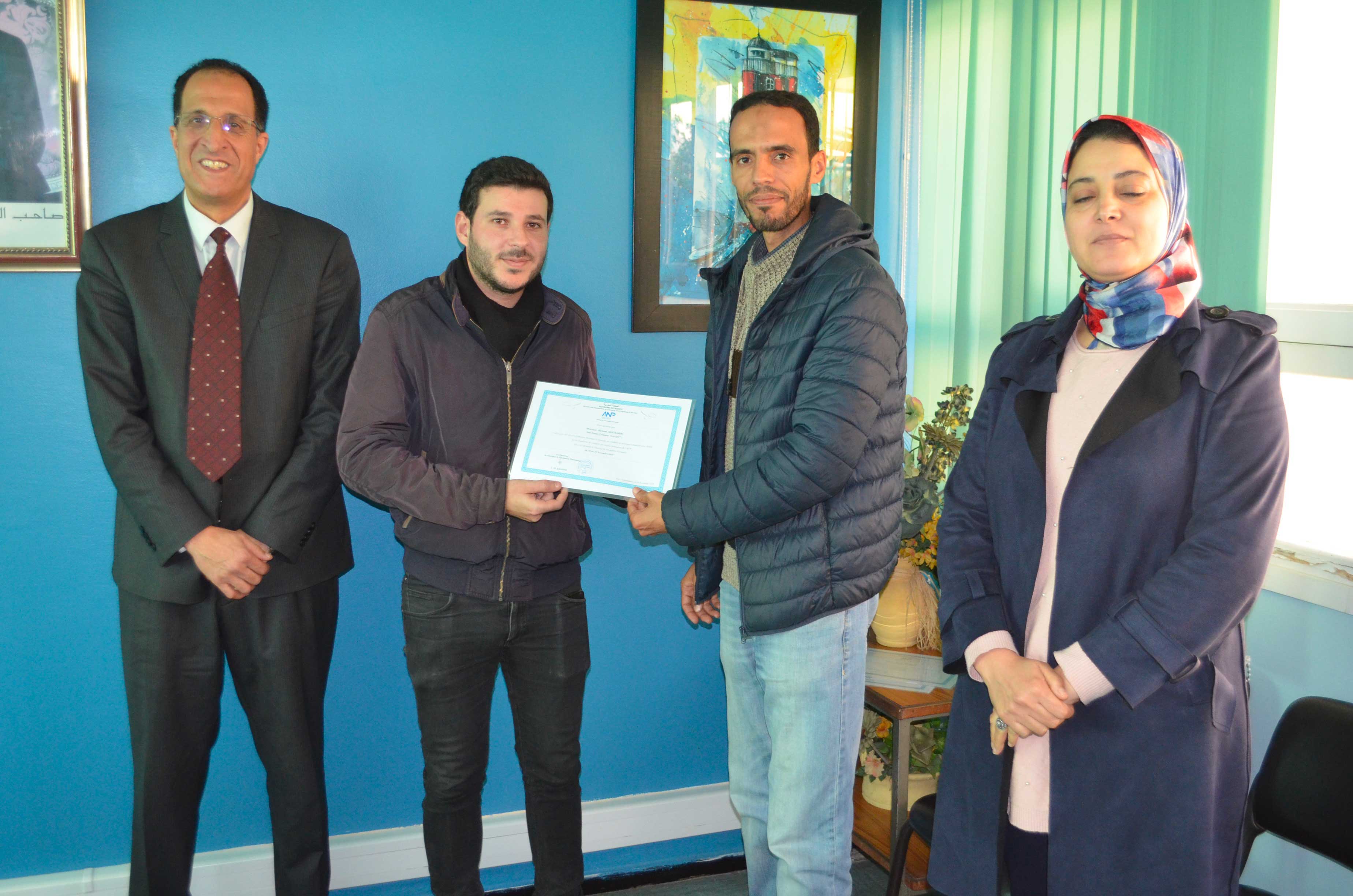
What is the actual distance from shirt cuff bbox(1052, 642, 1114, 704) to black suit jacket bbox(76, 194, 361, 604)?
5.53 ft

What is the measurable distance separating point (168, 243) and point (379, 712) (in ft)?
4.62

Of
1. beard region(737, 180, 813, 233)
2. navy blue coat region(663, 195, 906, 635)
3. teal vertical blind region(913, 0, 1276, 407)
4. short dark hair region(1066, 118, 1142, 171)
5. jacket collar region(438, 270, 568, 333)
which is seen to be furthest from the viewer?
jacket collar region(438, 270, 568, 333)

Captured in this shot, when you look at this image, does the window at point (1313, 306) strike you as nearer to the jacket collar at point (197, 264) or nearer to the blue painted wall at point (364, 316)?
the blue painted wall at point (364, 316)

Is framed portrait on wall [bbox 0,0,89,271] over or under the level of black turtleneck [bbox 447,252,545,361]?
over

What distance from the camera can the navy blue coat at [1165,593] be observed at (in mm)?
1372

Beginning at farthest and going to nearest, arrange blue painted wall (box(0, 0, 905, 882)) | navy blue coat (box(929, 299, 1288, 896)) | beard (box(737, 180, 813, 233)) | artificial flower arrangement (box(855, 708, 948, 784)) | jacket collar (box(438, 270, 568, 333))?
artificial flower arrangement (box(855, 708, 948, 784)) < blue painted wall (box(0, 0, 905, 882)) < jacket collar (box(438, 270, 568, 333)) < beard (box(737, 180, 813, 233)) < navy blue coat (box(929, 299, 1288, 896))

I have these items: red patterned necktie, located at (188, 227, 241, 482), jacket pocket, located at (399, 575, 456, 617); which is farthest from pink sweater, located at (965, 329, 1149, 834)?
red patterned necktie, located at (188, 227, 241, 482)

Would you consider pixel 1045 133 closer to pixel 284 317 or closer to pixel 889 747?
pixel 889 747

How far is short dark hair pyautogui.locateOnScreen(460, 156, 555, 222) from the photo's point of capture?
2203 millimetres

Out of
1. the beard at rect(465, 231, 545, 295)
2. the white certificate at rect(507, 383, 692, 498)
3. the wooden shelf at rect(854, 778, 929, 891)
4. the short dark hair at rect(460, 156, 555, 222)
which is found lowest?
the wooden shelf at rect(854, 778, 929, 891)

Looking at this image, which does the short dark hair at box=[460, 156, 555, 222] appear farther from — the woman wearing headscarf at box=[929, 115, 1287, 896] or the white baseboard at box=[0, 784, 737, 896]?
the white baseboard at box=[0, 784, 737, 896]

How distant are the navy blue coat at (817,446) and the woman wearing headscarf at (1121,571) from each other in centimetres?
30

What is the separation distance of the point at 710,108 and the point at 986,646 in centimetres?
186

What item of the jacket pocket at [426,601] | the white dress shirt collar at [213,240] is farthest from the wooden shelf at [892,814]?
the white dress shirt collar at [213,240]
